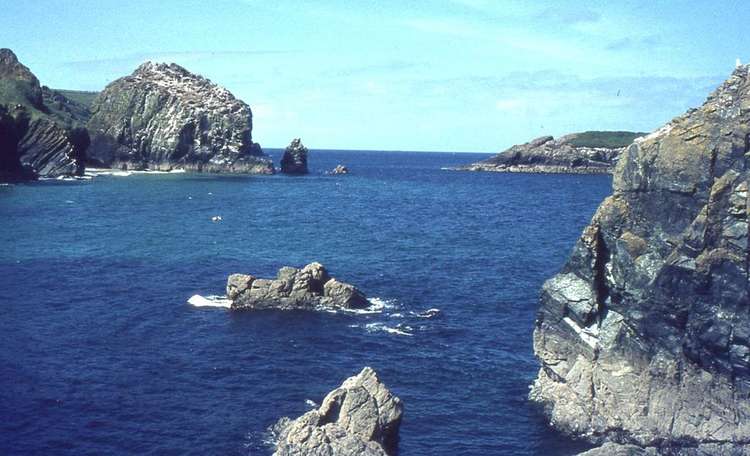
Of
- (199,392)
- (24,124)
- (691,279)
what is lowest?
(199,392)

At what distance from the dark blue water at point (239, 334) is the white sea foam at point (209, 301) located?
43.3 inches

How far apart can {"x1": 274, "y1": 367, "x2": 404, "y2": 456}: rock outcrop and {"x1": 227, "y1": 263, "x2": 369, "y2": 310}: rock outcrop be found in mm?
30050

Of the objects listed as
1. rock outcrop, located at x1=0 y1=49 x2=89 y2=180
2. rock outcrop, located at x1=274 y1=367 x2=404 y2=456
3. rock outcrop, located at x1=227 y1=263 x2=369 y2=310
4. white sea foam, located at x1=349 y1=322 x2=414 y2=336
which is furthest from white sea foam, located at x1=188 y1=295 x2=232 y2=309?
rock outcrop, located at x1=0 y1=49 x2=89 y2=180

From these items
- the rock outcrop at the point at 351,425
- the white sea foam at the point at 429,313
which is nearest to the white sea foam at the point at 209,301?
the white sea foam at the point at 429,313

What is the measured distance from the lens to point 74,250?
95312 mm

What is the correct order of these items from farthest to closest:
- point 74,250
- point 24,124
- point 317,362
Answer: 1. point 24,124
2. point 74,250
3. point 317,362

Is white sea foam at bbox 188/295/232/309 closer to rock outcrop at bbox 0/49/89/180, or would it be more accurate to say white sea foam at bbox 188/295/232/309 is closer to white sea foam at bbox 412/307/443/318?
white sea foam at bbox 412/307/443/318

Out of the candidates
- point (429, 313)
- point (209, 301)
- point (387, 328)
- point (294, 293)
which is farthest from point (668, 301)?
point (209, 301)

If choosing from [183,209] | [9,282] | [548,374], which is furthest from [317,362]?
[183,209]

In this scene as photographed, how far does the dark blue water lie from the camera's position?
44594 mm

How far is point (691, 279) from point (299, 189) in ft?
505

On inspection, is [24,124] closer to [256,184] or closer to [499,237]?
[256,184]

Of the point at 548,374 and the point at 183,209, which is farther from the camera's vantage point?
the point at 183,209

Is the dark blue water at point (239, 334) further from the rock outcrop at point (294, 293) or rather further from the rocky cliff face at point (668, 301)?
the rocky cliff face at point (668, 301)
